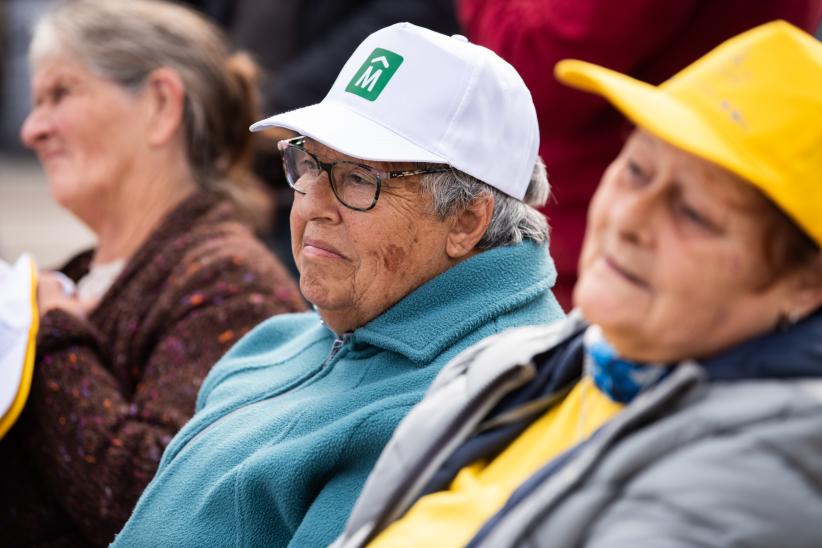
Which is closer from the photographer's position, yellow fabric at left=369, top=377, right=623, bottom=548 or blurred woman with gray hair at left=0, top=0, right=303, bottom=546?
yellow fabric at left=369, top=377, right=623, bottom=548

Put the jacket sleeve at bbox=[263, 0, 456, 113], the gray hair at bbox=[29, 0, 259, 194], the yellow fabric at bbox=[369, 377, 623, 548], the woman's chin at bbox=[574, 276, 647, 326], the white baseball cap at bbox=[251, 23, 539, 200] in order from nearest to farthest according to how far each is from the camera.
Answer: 1. the woman's chin at bbox=[574, 276, 647, 326]
2. the yellow fabric at bbox=[369, 377, 623, 548]
3. the white baseball cap at bbox=[251, 23, 539, 200]
4. the gray hair at bbox=[29, 0, 259, 194]
5. the jacket sleeve at bbox=[263, 0, 456, 113]

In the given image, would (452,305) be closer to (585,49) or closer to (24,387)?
(585,49)

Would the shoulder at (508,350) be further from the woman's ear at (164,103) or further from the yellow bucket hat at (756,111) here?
the woman's ear at (164,103)

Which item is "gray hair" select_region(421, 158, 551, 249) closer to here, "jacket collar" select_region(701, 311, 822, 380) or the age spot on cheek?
the age spot on cheek

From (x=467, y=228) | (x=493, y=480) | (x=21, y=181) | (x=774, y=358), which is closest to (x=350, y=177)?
(x=467, y=228)

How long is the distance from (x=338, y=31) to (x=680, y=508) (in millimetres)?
3240

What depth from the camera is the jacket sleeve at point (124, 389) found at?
8.76 ft

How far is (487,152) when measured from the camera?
217 centimetres

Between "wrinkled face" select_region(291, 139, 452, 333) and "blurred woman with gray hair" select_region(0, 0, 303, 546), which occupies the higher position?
"wrinkled face" select_region(291, 139, 452, 333)

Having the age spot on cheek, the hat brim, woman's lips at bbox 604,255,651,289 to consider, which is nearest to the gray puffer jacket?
woman's lips at bbox 604,255,651,289

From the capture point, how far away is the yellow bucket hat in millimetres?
1354

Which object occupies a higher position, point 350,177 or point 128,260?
point 350,177

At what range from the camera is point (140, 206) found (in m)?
3.29

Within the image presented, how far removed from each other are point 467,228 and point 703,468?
98cm
